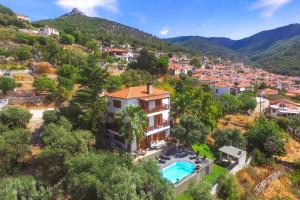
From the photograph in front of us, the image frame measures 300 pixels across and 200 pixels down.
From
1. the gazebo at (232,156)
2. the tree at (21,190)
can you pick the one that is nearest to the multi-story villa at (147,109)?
the gazebo at (232,156)

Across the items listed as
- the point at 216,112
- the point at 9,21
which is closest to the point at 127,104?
the point at 216,112

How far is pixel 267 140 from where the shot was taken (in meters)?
34.6

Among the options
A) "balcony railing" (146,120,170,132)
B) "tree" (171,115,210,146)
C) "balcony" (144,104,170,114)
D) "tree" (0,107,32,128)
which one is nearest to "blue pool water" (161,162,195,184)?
"tree" (171,115,210,146)

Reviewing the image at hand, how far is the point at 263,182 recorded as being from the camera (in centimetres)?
2927

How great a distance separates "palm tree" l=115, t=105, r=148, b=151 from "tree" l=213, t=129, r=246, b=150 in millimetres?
12876

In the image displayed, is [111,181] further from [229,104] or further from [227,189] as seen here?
[229,104]

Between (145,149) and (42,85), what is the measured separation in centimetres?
1944

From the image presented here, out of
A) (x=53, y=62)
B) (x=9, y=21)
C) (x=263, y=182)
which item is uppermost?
(x=9, y=21)

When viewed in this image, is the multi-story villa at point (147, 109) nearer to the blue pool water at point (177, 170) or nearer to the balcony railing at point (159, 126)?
the balcony railing at point (159, 126)

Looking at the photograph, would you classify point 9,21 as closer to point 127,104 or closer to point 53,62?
point 53,62

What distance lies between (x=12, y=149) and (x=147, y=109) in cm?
1509

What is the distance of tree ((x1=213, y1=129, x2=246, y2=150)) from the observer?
3384cm

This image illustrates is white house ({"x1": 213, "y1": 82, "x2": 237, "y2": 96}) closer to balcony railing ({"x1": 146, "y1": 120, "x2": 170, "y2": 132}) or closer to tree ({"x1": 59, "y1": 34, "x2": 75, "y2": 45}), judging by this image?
balcony railing ({"x1": 146, "y1": 120, "x2": 170, "y2": 132})

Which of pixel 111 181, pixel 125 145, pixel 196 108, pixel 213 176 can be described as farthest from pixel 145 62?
pixel 111 181
